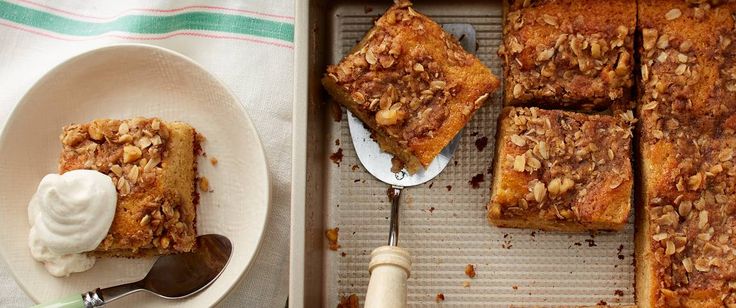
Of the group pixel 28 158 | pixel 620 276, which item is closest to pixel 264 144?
pixel 28 158

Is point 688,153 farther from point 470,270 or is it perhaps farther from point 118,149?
point 118,149

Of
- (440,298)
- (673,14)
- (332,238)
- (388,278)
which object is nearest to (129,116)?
(332,238)

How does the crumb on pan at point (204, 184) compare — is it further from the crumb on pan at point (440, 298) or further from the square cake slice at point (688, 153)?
the square cake slice at point (688, 153)

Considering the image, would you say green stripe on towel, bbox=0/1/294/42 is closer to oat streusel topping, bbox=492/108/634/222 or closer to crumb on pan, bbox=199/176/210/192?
crumb on pan, bbox=199/176/210/192

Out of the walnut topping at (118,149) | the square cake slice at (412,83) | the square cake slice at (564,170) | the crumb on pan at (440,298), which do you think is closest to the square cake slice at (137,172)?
the walnut topping at (118,149)

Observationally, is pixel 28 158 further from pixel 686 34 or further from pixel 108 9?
pixel 686 34
